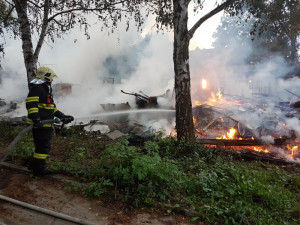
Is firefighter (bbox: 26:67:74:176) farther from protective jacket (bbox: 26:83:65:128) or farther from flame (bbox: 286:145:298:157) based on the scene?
flame (bbox: 286:145:298:157)

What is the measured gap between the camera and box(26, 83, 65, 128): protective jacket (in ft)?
12.2

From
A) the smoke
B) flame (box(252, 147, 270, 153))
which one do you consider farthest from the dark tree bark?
the smoke

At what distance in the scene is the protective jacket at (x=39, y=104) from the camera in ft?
12.2

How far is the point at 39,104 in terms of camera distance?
395 centimetres

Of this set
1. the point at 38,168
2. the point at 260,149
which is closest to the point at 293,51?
the point at 260,149

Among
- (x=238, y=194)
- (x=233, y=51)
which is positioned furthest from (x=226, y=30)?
(x=238, y=194)

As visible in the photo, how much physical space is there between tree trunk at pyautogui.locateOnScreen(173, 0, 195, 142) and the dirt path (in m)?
2.86

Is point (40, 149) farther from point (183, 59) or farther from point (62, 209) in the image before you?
point (183, 59)

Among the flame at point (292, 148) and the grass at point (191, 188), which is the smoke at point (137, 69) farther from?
the grass at point (191, 188)

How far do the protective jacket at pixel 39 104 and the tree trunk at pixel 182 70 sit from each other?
10.1 ft

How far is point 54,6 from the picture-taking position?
6.97 m

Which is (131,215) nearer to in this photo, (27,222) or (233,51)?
(27,222)

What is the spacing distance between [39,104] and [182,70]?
3415 millimetres

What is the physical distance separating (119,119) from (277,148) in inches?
295
